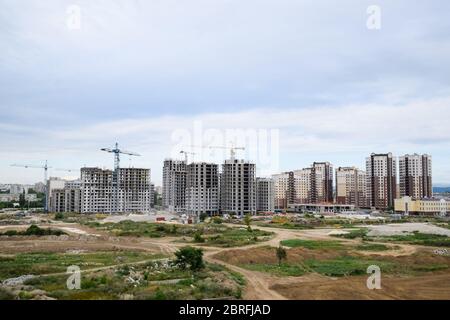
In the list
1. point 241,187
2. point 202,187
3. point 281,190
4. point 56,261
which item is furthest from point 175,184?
point 56,261

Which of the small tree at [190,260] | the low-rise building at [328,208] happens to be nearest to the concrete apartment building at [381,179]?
the low-rise building at [328,208]

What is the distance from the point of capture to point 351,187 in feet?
349

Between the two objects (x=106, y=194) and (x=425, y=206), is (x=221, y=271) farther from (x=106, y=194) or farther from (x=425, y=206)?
(x=106, y=194)

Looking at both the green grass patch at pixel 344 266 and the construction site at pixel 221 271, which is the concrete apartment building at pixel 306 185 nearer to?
the construction site at pixel 221 271

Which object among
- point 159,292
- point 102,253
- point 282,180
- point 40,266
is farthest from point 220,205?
point 159,292

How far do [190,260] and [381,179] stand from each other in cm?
8455

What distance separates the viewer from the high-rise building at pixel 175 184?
95.8m

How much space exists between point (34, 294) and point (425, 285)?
16.6 metres

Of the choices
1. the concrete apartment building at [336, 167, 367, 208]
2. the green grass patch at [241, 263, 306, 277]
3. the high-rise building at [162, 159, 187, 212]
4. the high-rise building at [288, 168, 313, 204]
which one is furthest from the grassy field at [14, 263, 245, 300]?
the high-rise building at [288, 168, 313, 204]

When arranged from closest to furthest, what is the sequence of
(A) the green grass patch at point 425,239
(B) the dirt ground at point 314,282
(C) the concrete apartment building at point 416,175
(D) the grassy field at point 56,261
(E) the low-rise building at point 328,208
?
(B) the dirt ground at point 314,282 → (D) the grassy field at point 56,261 → (A) the green grass patch at point 425,239 → (C) the concrete apartment building at point 416,175 → (E) the low-rise building at point 328,208

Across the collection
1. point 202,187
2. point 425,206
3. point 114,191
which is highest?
point 202,187

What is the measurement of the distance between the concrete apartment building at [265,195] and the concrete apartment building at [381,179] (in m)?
27.4

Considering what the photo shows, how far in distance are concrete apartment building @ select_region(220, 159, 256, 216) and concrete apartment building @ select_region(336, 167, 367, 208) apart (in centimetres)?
3996

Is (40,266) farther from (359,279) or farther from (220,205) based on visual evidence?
(220,205)
